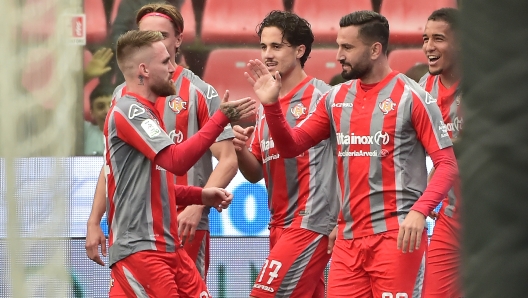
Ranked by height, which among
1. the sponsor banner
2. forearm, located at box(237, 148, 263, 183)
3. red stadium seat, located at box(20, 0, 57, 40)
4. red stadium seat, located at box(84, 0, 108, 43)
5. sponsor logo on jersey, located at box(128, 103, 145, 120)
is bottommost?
the sponsor banner

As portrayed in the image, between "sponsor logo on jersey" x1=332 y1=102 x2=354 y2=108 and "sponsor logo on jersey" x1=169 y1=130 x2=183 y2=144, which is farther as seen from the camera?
"sponsor logo on jersey" x1=169 y1=130 x2=183 y2=144

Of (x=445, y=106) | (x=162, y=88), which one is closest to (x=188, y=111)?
(x=162, y=88)

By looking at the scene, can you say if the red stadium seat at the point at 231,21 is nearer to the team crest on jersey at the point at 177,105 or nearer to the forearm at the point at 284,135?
the team crest on jersey at the point at 177,105

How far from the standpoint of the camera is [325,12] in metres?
6.85

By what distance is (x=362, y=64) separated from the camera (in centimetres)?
421

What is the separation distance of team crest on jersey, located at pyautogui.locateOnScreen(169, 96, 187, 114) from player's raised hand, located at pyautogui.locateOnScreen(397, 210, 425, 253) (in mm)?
1649

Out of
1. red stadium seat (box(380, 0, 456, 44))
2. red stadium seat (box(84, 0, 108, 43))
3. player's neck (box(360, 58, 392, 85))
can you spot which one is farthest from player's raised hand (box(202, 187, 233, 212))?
red stadium seat (box(380, 0, 456, 44))

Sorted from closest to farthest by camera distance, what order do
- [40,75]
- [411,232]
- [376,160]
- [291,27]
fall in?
[40,75] < [411,232] < [376,160] < [291,27]

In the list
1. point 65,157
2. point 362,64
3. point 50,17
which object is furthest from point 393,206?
point 50,17

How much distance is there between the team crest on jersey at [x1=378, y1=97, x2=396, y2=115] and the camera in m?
4.04

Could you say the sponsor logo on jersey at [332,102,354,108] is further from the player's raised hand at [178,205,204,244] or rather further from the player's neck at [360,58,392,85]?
the player's raised hand at [178,205,204,244]

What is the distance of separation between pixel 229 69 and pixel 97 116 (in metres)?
1.11

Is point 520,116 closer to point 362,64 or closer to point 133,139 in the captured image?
point 133,139

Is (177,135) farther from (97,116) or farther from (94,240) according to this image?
(97,116)
